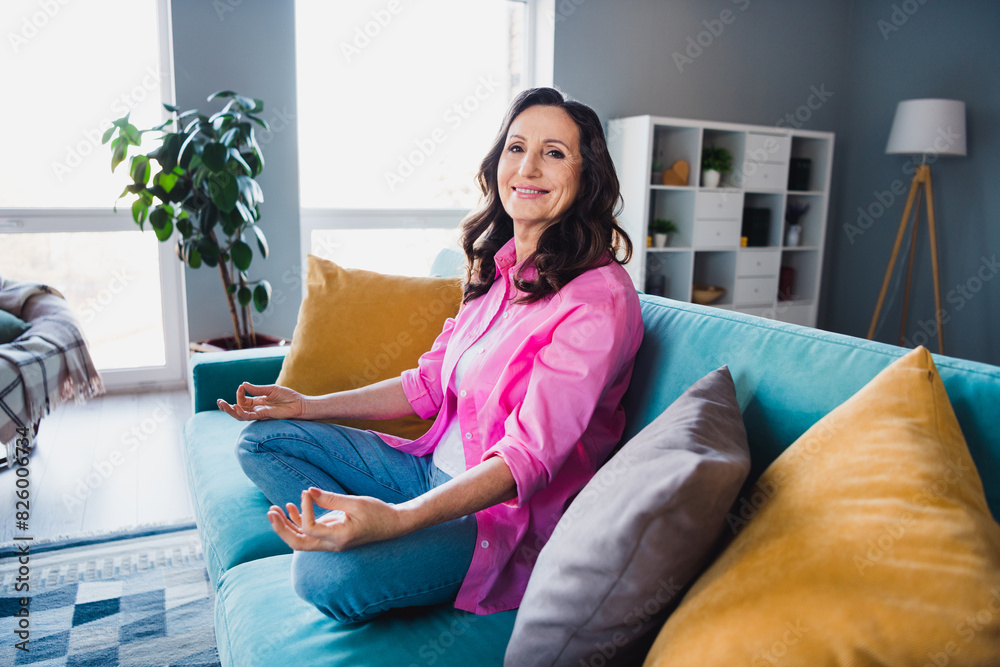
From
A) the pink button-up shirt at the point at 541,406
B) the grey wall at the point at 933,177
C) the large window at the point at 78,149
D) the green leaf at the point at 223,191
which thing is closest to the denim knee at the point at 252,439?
the pink button-up shirt at the point at 541,406

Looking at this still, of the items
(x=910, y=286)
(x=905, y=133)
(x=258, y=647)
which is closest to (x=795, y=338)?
(x=258, y=647)

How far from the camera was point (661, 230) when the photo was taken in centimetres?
405

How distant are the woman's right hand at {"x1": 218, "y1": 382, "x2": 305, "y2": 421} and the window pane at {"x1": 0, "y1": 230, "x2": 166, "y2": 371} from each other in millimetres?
2413

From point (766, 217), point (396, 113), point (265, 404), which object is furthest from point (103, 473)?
point (766, 217)

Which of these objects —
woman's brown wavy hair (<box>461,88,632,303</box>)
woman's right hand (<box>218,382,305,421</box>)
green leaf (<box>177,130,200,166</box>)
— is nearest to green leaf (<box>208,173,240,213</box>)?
green leaf (<box>177,130,200,166</box>)

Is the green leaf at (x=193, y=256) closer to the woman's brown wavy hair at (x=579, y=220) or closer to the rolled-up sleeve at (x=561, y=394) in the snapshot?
the woman's brown wavy hair at (x=579, y=220)

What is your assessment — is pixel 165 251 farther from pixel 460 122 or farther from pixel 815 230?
pixel 815 230

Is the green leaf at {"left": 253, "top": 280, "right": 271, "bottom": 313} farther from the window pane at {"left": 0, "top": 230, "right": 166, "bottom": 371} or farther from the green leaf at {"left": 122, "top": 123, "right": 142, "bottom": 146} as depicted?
the window pane at {"left": 0, "top": 230, "right": 166, "bottom": 371}

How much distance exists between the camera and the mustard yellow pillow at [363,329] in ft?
5.67

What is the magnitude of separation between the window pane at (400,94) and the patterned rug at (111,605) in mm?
2222

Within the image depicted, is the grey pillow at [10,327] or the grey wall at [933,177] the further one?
the grey wall at [933,177]

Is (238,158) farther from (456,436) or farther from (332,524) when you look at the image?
(332,524)

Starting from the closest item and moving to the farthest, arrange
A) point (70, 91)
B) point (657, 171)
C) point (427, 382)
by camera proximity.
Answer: point (427, 382) → point (70, 91) → point (657, 171)

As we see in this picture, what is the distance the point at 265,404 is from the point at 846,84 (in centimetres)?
479
